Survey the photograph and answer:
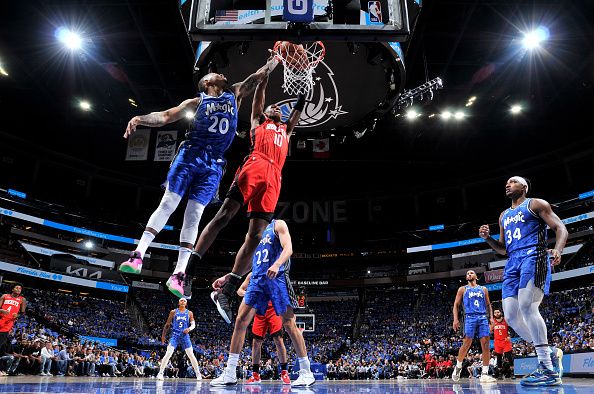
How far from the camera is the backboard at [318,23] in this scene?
16.4 feet

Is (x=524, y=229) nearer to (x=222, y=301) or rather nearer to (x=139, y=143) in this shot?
(x=222, y=301)

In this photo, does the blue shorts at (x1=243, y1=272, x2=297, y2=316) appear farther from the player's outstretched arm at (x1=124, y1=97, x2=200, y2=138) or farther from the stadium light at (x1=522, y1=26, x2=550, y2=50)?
the stadium light at (x1=522, y1=26, x2=550, y2=50)

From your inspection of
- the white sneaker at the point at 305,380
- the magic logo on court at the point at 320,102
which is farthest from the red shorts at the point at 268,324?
the magic logo on court at the point at 320,102

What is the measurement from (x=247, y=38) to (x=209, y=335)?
28.0m

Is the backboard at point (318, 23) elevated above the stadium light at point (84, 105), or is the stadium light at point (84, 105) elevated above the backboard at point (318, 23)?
the stadium light at point (84, 105)

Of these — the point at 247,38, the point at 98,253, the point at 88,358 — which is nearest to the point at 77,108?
the point at 88,358

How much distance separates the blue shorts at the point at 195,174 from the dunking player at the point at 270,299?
1.33 metres

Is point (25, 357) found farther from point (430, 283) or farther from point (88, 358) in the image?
point (430, 283)

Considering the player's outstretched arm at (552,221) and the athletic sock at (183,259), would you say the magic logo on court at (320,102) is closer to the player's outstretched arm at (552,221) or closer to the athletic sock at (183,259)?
the player's outstretched arm at (552,221)

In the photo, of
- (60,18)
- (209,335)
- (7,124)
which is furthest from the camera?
(209,335)

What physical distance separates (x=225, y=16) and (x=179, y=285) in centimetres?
320

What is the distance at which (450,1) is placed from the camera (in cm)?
1464

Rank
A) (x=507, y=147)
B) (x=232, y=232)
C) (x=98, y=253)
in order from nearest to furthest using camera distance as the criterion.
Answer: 1. (x=507, y=147)
2. (x=98, y=253)
3. (x=232, y=232)

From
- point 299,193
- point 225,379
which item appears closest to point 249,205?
point 225,379
